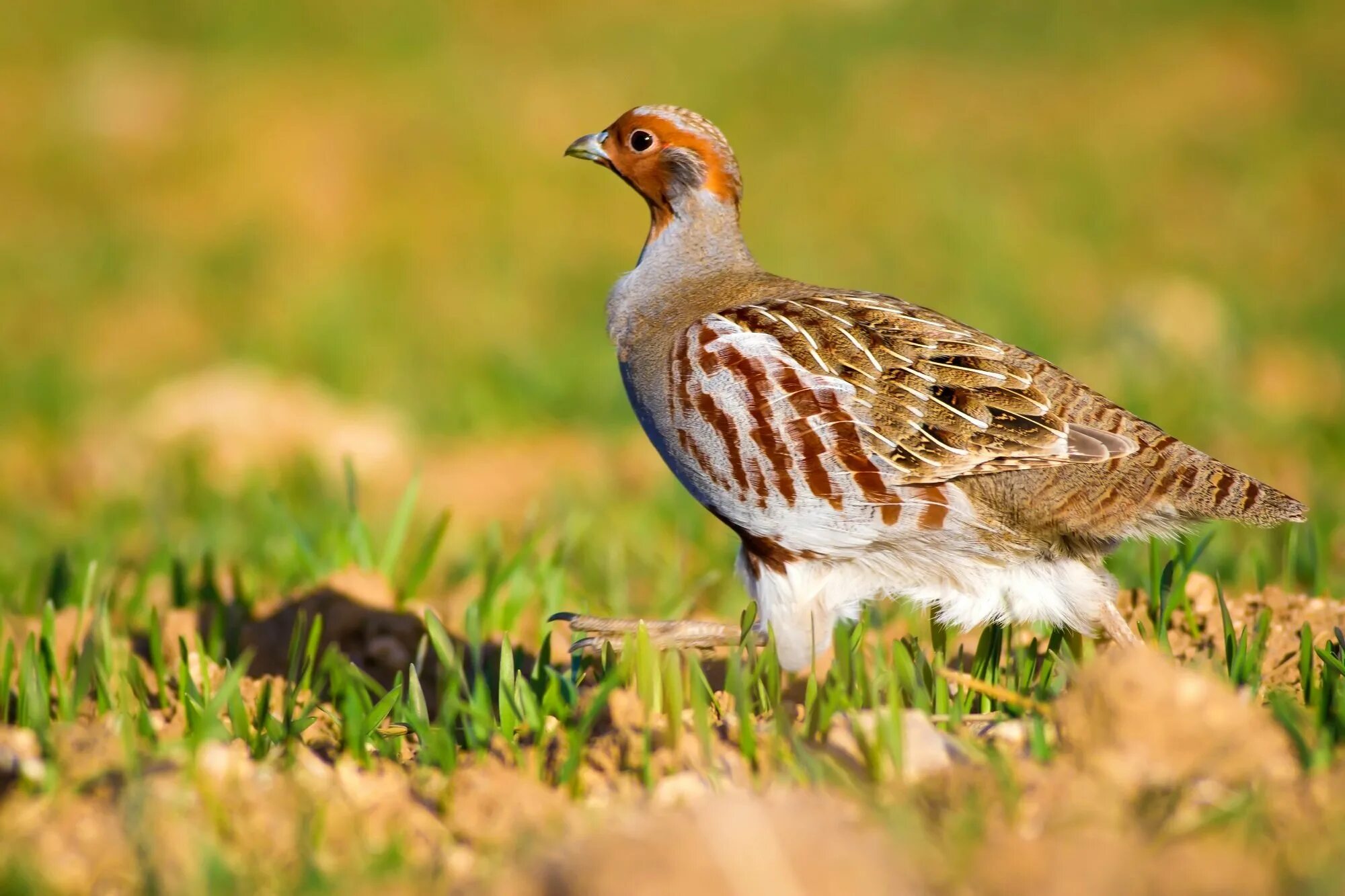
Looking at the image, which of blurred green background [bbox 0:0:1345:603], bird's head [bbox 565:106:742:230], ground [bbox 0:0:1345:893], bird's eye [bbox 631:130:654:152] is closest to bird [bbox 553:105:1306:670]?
ground [bbox 0:0:1345:893]

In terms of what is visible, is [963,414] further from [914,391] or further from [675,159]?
[675,159]

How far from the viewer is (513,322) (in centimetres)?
1000

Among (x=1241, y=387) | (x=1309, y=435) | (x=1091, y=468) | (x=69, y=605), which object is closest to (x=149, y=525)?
(x=69, y=605)

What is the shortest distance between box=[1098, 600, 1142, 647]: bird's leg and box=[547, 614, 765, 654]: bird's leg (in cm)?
81

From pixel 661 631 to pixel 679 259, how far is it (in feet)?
3.12

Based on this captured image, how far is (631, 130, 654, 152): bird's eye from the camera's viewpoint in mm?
3584

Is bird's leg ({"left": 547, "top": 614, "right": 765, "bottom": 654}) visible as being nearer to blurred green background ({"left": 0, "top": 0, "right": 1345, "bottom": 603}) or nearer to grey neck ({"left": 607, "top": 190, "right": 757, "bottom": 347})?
grey neck ({"left": 607, "top": 190, "right": 757, "bottom": 347})

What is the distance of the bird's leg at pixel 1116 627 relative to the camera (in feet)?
9.58

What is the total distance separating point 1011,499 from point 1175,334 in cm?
643

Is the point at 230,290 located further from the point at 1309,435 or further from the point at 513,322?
the point at 1309,435

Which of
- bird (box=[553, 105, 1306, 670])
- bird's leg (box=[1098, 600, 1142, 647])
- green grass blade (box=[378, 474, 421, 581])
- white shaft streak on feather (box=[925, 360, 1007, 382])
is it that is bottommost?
green grass blade (box=[378, 474, 421, 581])

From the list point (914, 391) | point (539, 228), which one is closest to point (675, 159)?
point (914, 391)

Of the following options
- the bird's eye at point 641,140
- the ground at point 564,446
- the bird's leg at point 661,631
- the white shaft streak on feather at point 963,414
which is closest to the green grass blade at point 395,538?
the ground at point 564,446

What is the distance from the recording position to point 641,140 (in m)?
3.60
